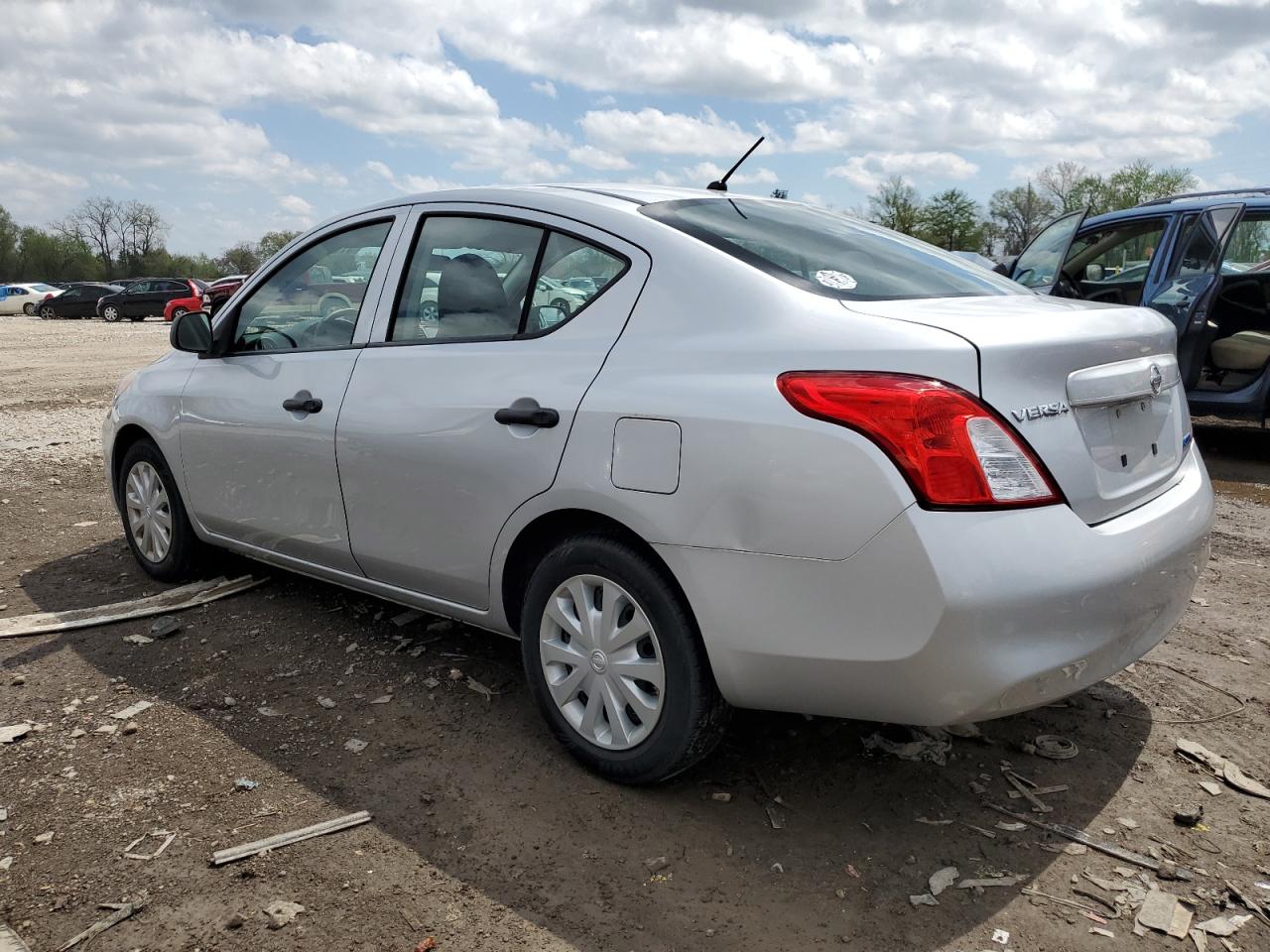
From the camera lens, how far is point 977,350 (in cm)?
252

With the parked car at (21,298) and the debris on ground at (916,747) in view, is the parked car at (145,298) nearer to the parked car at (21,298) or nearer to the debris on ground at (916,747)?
the parked car at (21,298)

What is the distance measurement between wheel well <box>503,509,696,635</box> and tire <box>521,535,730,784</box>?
0.02m

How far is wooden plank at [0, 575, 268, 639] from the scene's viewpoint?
4578 mm

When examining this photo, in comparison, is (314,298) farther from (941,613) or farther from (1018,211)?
(1018,211)

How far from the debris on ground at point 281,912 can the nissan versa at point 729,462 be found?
0.89m

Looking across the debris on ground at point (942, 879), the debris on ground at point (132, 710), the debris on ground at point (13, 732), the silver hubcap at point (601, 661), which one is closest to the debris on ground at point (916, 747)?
the debris on ground at point (942, 879)

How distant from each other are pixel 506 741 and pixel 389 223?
1875mm

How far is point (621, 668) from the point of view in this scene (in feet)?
9.83

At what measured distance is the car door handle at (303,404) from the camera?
12.8 ft

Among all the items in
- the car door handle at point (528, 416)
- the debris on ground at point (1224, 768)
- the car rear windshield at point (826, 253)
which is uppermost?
the car rear windshield at point (826, 253)

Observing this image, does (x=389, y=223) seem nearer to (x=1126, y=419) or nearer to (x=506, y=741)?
(x=506, y=741)

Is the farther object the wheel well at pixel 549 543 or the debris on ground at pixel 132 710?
the debris on ground at pixel 132 710

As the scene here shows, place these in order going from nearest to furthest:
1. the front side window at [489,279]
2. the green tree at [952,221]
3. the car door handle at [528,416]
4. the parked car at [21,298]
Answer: the car door handle at [528,416]
the front side window at [489,279]
the parked car at [21,298]
the green tree at [952,221]

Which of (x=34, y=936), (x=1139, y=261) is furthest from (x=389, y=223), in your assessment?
(x=1139, y=261)
